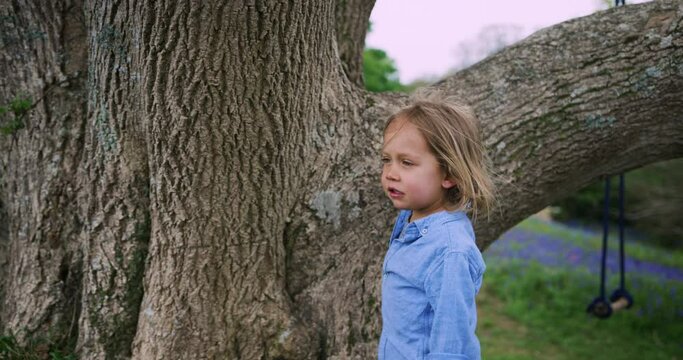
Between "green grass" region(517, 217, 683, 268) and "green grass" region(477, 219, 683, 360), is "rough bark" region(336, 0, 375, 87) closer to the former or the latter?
"green grass" region(477, 219, 683, 360)

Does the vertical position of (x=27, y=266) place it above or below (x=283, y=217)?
below

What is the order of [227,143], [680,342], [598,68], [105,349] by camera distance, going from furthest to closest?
[680,342]
[598,68]
[105,349]
[227,143]

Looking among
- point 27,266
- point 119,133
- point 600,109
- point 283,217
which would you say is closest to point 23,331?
point 27,266

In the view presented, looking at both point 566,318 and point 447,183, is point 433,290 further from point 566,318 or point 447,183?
point 566,318

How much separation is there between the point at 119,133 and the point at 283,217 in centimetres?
74

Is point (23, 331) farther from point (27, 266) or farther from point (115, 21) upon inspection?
point (115, 21)

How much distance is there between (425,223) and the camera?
6.91 feet

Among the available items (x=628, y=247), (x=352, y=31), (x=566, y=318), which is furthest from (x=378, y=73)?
(x=628, y=247)

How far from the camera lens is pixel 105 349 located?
263cm

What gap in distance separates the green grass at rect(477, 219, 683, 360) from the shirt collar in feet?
12.2

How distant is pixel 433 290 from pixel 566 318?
5.08 m

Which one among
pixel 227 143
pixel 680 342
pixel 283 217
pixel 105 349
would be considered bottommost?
pixel 680 342

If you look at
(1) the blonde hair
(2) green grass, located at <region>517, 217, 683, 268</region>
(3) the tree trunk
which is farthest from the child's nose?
(2) green grass, located at <region>517, 217, 683, 268</region>

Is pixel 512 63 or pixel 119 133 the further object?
pixel 512 63
